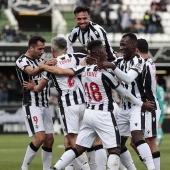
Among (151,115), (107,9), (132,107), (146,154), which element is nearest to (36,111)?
(132,107)

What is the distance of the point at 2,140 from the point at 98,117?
12999 mm

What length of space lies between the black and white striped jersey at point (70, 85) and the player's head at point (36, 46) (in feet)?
3.22

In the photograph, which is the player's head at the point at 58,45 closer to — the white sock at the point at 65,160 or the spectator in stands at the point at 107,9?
the white sock at the point at 65,160

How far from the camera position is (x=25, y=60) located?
12961mm

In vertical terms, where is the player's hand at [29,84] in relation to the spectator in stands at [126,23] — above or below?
above

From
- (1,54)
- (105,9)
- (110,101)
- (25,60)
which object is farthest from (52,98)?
(110,101)

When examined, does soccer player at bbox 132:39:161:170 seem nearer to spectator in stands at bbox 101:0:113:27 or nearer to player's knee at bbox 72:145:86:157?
player's knee at bbox 72:145:86:157

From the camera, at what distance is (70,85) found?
39.5 ft

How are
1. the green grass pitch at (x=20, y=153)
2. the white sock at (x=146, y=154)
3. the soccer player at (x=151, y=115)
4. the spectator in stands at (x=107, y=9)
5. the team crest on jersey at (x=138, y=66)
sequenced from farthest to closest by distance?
the spectator in stands at (x=107, y=9), the green grass pitch at (x=20, y=153), the soccer player at (x=151, y=115), the white sock at (x=146, y=154), the team crest on jersey at (x=138, y=66)

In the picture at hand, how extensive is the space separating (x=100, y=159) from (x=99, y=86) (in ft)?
4.66

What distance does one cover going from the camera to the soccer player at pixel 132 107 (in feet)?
37.6

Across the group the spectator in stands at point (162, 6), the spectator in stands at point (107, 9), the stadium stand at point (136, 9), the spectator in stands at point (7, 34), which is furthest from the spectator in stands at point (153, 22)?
the spectator in stands at point (7, 34)

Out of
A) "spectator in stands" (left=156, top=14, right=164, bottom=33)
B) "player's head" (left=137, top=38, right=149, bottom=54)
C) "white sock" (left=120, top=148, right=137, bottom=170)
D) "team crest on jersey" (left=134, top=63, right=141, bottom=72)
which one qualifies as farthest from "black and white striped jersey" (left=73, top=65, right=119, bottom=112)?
"spectator in stands" (left=156, top=14, right=164, bottom=33)

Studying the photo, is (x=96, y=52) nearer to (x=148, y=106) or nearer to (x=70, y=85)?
(x=70, y=85)
